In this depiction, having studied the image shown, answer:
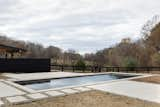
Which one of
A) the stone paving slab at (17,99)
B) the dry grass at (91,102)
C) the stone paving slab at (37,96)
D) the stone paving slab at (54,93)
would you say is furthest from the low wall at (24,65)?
the dry grass at (91,102)

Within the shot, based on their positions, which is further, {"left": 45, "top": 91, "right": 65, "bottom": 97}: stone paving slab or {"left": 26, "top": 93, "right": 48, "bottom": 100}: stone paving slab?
{"left": 45, "top": 91, "right": 65, "bottom": 97}: stone paving slab

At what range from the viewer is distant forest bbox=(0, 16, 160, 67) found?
25.0 meters

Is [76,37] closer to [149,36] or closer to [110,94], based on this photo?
[149,36]

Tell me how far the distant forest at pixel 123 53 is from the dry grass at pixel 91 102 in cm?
1329

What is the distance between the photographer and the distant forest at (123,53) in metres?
25.0

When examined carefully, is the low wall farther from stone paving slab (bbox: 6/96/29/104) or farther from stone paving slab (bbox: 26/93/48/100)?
stone paving slab (bbox: 6/96/29/104)

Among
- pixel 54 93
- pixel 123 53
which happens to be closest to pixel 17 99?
pixel 54 93

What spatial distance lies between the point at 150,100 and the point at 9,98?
14.0ft

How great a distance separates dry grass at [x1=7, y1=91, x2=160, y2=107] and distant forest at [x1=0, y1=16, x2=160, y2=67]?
1329cm

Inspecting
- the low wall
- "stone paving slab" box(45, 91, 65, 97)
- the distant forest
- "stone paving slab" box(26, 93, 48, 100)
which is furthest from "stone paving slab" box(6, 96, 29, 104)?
the distant forest

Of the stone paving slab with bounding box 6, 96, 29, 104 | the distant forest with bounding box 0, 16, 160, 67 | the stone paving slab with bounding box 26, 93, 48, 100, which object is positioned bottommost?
the stone paving slab with bounding box 6, 96, 29, 104

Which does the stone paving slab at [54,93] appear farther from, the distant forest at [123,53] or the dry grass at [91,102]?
the distant forest at [123,53]

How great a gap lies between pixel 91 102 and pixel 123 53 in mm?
27114

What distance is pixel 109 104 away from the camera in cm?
570
